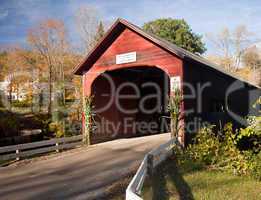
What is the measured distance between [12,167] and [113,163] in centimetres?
357

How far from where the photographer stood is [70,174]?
8391mm

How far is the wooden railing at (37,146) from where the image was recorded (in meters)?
10.3

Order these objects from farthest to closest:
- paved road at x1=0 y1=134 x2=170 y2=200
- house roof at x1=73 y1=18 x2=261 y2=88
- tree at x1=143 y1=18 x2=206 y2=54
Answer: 1. tree at x1=143 y1=18 x2=206 y2=54
2. house roof at x1=73 y1=18 x2=261 y2=88
3. paved road at x1=0 y1=134 x2=170 y2=200

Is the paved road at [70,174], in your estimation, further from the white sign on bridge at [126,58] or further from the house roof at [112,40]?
the house roof at [112,40]

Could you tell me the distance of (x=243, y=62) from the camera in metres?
52.8

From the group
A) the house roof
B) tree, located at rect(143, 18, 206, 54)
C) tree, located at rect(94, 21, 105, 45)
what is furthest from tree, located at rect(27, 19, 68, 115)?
the house roof

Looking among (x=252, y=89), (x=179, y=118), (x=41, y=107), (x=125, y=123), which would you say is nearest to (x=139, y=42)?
(x=179, y=118)

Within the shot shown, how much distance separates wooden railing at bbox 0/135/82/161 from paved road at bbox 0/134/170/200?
0.60m

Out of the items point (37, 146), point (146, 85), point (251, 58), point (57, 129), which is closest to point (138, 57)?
point (146, 85)

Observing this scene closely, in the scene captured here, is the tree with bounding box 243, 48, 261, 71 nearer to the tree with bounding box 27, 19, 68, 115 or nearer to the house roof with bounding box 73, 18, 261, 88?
the tree with bounding box 27, 19, 68, 115

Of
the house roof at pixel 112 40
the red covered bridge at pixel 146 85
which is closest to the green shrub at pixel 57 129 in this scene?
the red covered bridge at pixel 146 85

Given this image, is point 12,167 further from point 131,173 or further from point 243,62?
point 243,62

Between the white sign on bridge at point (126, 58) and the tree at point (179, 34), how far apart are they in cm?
2618

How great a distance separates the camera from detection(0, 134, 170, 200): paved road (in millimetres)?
6758
